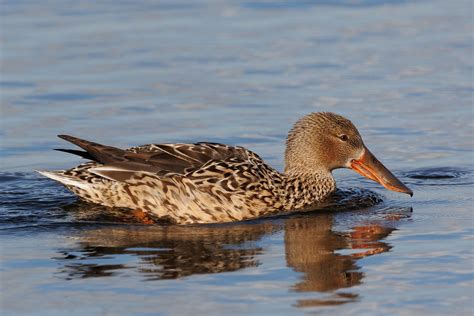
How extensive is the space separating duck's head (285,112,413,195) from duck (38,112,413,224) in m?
0.14

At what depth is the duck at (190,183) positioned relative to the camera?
12.3m

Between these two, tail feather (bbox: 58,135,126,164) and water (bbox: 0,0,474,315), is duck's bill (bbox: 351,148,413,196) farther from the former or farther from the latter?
tail feather (bbox: 58,135,126,164)

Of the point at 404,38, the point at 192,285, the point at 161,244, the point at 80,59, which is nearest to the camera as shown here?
the point at 192,285

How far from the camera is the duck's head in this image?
13.1 m

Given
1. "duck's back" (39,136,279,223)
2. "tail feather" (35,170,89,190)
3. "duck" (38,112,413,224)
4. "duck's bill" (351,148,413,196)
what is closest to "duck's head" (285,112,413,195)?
"duck's bill" (351,148,413,196)

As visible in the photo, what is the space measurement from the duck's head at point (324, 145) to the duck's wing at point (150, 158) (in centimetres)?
81

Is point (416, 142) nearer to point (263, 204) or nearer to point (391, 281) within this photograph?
point (263, 204)

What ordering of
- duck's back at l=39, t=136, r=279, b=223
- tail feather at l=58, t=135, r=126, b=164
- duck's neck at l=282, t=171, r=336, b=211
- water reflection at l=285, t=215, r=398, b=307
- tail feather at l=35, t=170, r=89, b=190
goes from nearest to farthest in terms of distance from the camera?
1. water reflection at l=285, t=215, r=398, b=307
2. duck's back at l=39, t=136, r=279, b=223
3. tail feather at l=58, t=135, r=126, b=164
4. tail feather at l=35, t=170, r=89, b=190
5. duck's neck at l=282, t=171, r=336, b=211

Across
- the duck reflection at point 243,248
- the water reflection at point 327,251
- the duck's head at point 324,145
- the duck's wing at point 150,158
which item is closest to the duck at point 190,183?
the duck's wing at point 150,158

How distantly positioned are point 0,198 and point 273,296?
14.9 feet

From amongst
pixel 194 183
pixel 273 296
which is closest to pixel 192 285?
pixel 273 296

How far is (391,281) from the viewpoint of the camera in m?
9.66

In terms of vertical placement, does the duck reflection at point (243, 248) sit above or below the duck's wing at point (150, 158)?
below

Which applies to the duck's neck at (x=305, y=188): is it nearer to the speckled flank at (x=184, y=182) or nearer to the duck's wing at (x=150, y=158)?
the speckled flank at (x=184, y=182)
